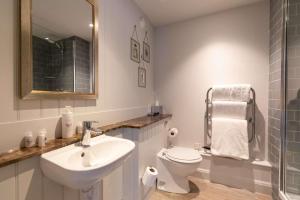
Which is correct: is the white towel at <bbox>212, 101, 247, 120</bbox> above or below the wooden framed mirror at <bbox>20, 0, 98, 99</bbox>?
below

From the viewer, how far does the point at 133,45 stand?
2.06 metres

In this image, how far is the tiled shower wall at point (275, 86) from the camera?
175 centimetres

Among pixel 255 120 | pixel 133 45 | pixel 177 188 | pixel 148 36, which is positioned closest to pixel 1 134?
pixel 133 45

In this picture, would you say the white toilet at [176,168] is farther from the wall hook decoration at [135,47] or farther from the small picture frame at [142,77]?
the wall hook decoration at [135,47]

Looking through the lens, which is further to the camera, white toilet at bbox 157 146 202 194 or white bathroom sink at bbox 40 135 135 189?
white toilet at bbox 157 146 202 194

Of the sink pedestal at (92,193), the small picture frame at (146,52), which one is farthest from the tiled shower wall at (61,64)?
the small picture frame at (146,52)

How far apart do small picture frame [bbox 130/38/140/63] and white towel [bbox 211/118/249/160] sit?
1.28 m

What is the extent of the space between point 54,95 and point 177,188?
65.9 inches

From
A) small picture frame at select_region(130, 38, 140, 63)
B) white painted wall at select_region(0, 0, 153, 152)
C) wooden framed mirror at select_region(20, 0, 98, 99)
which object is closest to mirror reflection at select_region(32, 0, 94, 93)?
wooden framed mirror at select_region(20, 0, 98, 99)

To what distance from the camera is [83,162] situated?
999 mm

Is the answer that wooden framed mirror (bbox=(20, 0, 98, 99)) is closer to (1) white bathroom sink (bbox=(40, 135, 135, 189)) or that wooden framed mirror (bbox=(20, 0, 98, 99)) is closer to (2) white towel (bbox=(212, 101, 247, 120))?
(1) white bathroom sink (bbox=(40, 135, 135, 189))

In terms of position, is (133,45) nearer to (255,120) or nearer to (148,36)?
(148,36)

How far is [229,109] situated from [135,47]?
142 centimetres

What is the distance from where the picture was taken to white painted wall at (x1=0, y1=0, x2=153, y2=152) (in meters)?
0.83
